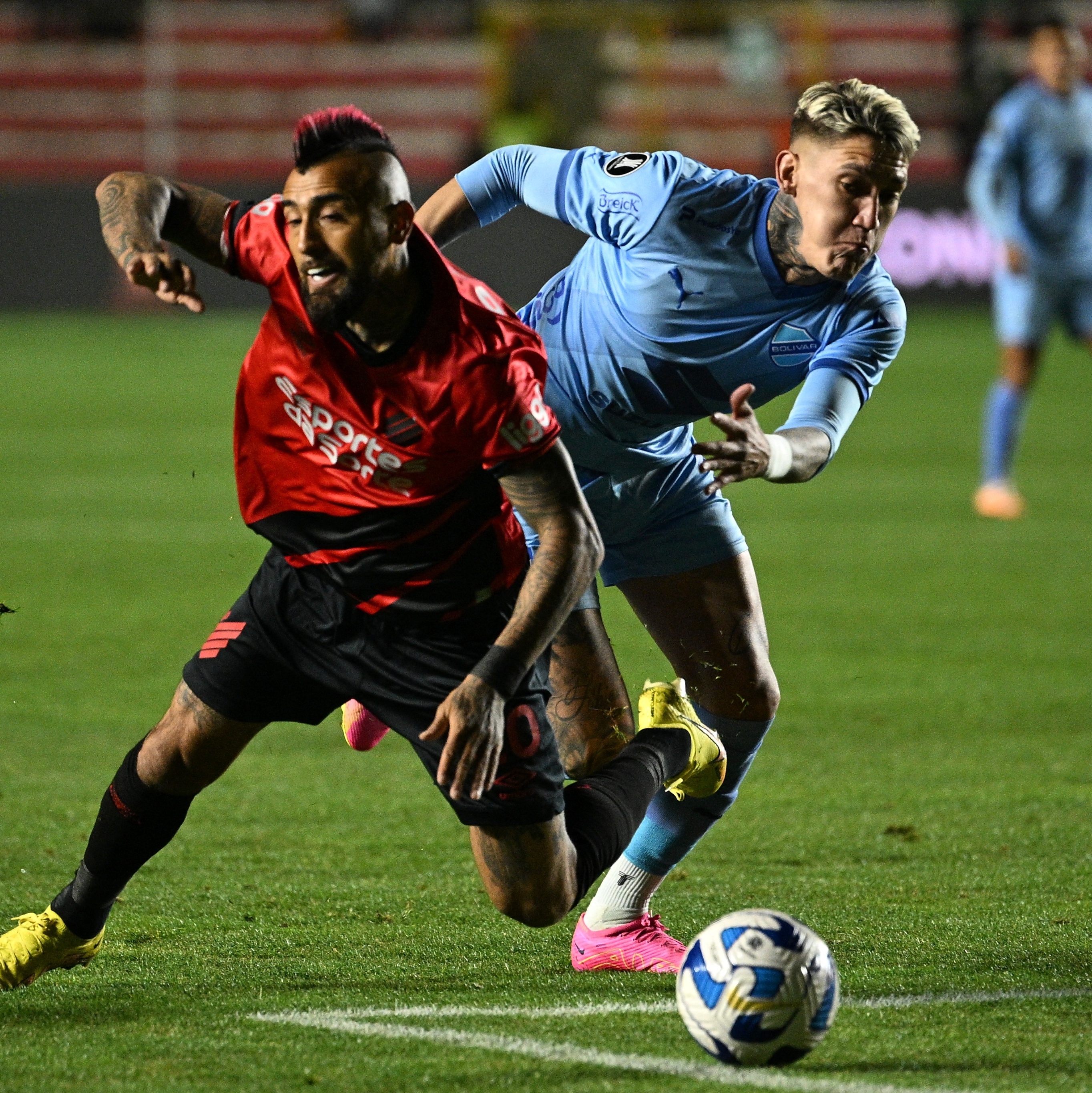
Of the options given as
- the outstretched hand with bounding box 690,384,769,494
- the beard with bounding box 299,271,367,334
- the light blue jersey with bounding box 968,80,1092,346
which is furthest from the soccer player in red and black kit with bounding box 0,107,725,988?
the light blue jersey with bounding box 968,80,1092,346

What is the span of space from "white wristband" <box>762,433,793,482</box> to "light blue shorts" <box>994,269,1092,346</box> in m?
8.01

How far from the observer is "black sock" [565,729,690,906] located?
3.94 metres

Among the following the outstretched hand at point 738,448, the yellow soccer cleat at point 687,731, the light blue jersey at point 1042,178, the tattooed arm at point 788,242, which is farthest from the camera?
the light blue jersey at point 1042,178

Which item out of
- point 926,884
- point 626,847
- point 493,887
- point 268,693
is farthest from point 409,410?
point 926,884

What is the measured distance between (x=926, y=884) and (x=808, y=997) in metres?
1.52

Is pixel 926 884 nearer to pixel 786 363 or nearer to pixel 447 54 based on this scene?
pixel 786 363

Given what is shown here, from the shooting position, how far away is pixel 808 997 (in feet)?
11.3

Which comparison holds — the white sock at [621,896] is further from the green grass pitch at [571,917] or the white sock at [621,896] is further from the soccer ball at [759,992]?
the soccer ball at [759,992]

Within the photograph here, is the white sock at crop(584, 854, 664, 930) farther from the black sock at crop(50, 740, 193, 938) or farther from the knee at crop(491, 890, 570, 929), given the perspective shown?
the black sock at crop(50, 740, 193, 938)

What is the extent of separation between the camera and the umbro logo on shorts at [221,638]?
12.7 ft

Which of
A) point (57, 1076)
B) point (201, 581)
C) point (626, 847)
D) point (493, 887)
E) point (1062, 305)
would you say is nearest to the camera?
point (57, 1076)

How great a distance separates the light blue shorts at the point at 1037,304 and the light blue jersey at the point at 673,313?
7399 mm

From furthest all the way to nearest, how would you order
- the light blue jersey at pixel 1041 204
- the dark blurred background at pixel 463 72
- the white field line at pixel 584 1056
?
the dark blurred background at pixel 463 72
the light blue jersey at pixel 1041 204
the white field line at pixel 584 1056

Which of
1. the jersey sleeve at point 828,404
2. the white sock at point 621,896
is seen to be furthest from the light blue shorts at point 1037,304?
the white sock at point 621,896
